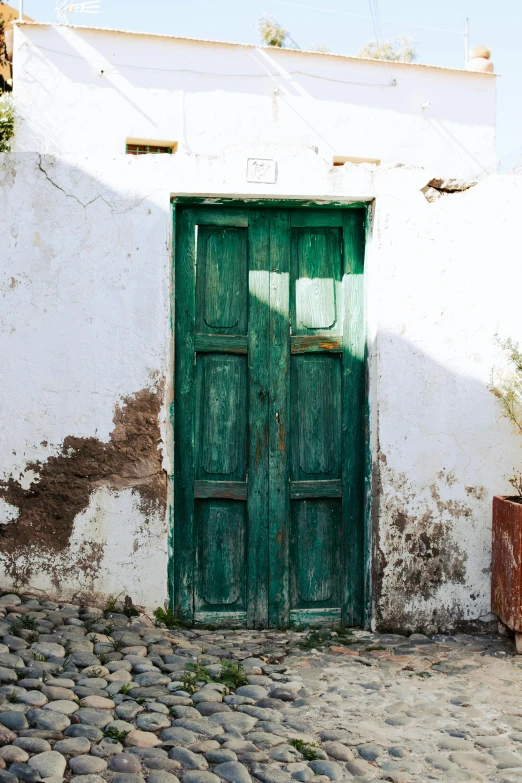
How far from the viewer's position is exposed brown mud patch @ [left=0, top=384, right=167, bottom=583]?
384 centimetres

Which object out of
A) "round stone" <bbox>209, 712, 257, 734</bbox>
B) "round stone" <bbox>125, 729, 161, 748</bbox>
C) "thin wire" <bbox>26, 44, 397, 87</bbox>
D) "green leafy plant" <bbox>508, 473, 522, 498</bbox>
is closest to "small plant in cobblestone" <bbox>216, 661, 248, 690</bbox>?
"round stone" <bbox>209, 712, 257, 734</bbox>

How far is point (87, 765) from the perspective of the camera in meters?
2.37

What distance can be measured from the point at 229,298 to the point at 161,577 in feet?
4.88

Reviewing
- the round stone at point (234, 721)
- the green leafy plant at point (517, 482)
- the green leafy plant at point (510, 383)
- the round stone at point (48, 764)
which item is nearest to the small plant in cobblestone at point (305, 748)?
the round stone at point (234, 721)

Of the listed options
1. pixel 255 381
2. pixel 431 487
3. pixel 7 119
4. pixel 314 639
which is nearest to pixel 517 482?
pixel 431 487

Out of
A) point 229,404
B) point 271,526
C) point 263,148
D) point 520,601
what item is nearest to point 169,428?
point 229,404

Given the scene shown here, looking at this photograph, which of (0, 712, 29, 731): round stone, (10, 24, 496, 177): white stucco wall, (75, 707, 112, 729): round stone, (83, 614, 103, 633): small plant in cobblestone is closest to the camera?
(0, 712, 29, 731): round stone

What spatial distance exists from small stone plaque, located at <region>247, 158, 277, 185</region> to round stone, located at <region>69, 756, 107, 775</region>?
9.01 feet

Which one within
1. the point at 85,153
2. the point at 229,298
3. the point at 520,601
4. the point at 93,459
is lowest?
the point at 520,601

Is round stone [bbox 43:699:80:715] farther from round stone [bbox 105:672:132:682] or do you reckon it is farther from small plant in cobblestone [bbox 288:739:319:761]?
small plant in cobblestone [bbox 288:739:319:761]

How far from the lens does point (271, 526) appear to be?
405 cm

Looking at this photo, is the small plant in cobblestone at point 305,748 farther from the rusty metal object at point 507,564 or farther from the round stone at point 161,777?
the rusty metal object at point 507,564

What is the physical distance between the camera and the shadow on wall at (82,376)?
3.85 metres

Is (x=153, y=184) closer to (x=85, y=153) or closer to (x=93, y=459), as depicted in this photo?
(x=85, y=153)
